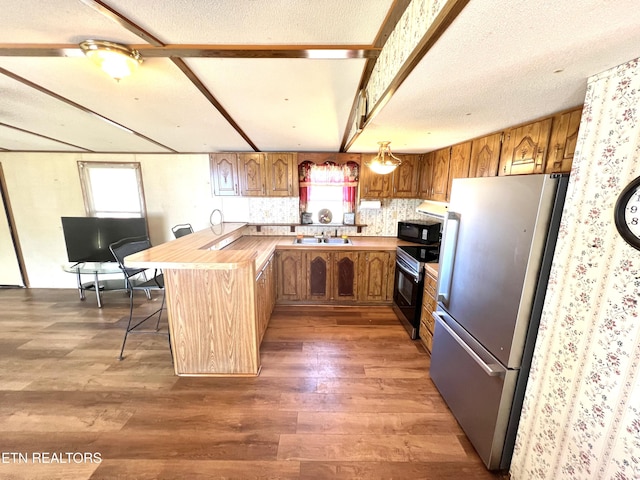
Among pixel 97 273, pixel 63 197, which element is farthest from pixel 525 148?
pixel 63 197

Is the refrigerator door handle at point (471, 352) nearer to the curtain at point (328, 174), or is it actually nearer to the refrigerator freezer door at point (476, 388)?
the refrigerator freezer door at point (476, 388)

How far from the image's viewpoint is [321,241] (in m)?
3.77

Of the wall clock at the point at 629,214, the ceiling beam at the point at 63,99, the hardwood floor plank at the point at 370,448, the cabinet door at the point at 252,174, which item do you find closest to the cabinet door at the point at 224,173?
the cabinet door at the point at 252,174

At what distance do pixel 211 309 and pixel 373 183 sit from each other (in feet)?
8.86

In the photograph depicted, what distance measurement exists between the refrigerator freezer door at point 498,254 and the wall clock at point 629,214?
0.80 feet

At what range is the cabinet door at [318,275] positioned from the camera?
3457 millimetres

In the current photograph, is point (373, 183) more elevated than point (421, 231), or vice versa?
point (373, 183)

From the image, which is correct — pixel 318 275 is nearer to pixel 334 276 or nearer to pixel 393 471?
pixel 334 276

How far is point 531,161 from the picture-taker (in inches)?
63.3

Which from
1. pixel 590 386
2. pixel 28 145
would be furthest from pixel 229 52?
pixel 28 145

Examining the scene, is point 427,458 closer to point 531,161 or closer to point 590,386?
point 590,386

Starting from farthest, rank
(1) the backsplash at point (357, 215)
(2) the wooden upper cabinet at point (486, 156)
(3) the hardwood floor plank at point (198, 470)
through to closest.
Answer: (1) the backsplash at point (357, 215)
(2) the wooden upper cabinet at point (486, 156)
(3) the hardwood floor plank at point (198, 470)

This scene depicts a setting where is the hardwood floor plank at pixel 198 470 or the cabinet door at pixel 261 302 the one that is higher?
the cabinet door at pixel 261 302

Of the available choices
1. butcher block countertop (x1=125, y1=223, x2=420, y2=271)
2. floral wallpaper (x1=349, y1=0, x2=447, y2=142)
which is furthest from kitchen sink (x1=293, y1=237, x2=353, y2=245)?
floral wallpaper (x1=349, y1=0, x2=447, y2=142)
